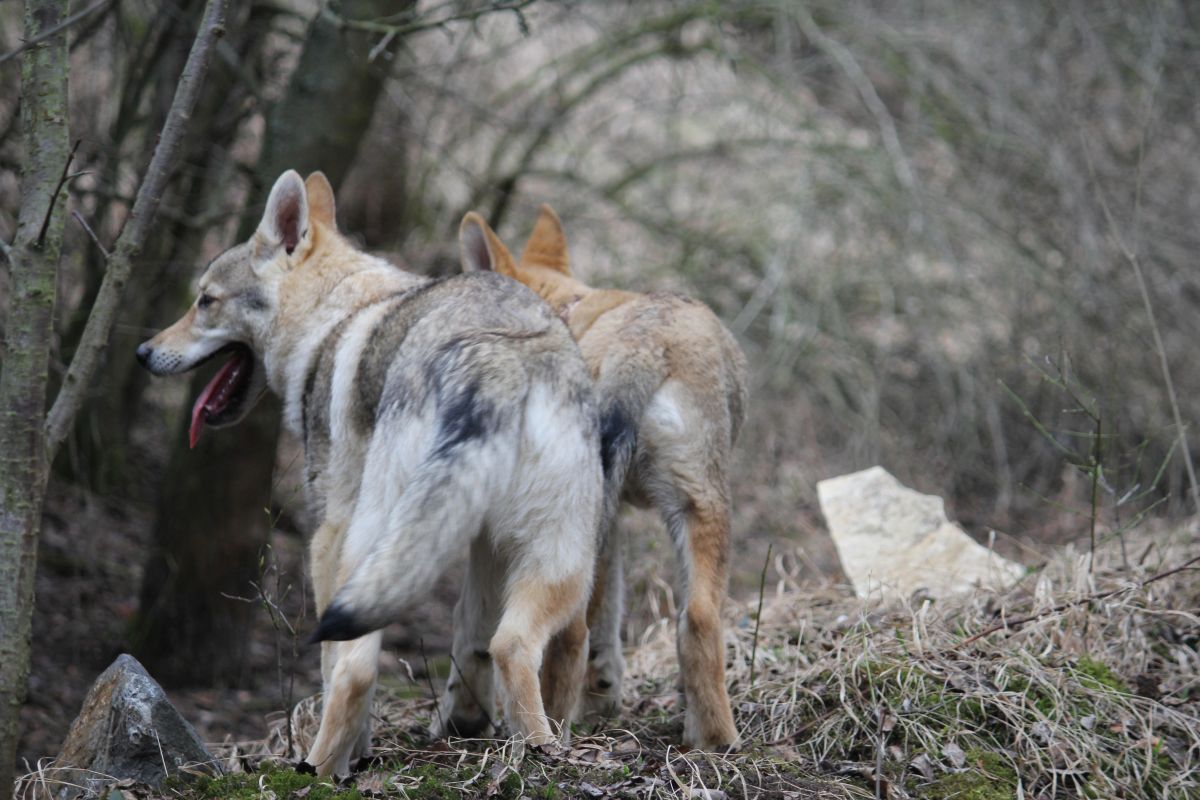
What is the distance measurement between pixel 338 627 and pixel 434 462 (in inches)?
25.2

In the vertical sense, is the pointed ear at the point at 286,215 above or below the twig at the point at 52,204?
below

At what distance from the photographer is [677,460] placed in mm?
4523

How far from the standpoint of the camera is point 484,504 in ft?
11.7

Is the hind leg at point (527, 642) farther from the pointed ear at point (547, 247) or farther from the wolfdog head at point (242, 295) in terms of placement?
the pointed ear at point (547, 247)

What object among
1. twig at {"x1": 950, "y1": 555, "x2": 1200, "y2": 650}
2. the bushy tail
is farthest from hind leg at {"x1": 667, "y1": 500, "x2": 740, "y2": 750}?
twig at {"x1": 950, "y1": 555, "x2": 1200, "y2": 650}

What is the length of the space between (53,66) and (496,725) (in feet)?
9.88

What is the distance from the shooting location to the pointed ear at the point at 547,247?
627cm

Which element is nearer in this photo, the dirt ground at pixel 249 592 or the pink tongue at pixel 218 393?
the pink tongue at pixel 218 393

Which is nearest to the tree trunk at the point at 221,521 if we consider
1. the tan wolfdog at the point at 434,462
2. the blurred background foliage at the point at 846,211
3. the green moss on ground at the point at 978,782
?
the tan wolfdog at the point at 434,462

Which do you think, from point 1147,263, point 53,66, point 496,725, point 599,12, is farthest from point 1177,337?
point 53,66

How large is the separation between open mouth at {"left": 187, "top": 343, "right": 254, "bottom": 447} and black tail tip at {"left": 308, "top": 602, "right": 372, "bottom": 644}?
7.54 feet

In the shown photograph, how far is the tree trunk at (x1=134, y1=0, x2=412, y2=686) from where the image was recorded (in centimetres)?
637

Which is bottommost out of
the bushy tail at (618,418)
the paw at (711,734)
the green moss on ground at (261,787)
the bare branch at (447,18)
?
the paw at (711,734)

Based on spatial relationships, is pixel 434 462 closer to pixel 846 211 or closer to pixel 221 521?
pixel 221 521
